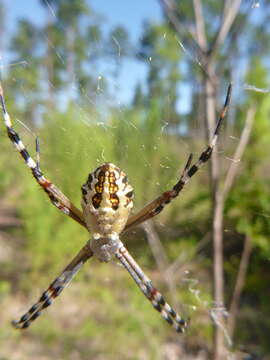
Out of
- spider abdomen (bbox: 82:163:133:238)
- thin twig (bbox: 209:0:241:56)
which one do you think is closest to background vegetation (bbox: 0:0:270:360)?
thin twig (bbox: 209:0:241:56)

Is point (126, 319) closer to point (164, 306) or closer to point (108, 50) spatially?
point (164, 306)

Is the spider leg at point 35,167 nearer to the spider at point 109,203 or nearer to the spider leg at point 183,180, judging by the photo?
the spider at point 109,203

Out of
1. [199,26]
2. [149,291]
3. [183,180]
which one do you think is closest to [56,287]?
[149,291]

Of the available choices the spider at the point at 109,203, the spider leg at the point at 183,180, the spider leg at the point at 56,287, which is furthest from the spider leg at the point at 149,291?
the spider leg at the point at 183,180

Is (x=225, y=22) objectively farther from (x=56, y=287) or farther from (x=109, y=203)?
(x=56, y=287)

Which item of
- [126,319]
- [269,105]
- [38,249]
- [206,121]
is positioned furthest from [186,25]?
[38,249]

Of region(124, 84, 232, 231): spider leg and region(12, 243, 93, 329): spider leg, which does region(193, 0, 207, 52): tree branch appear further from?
region(12, 243, 93, 329): spider leg
